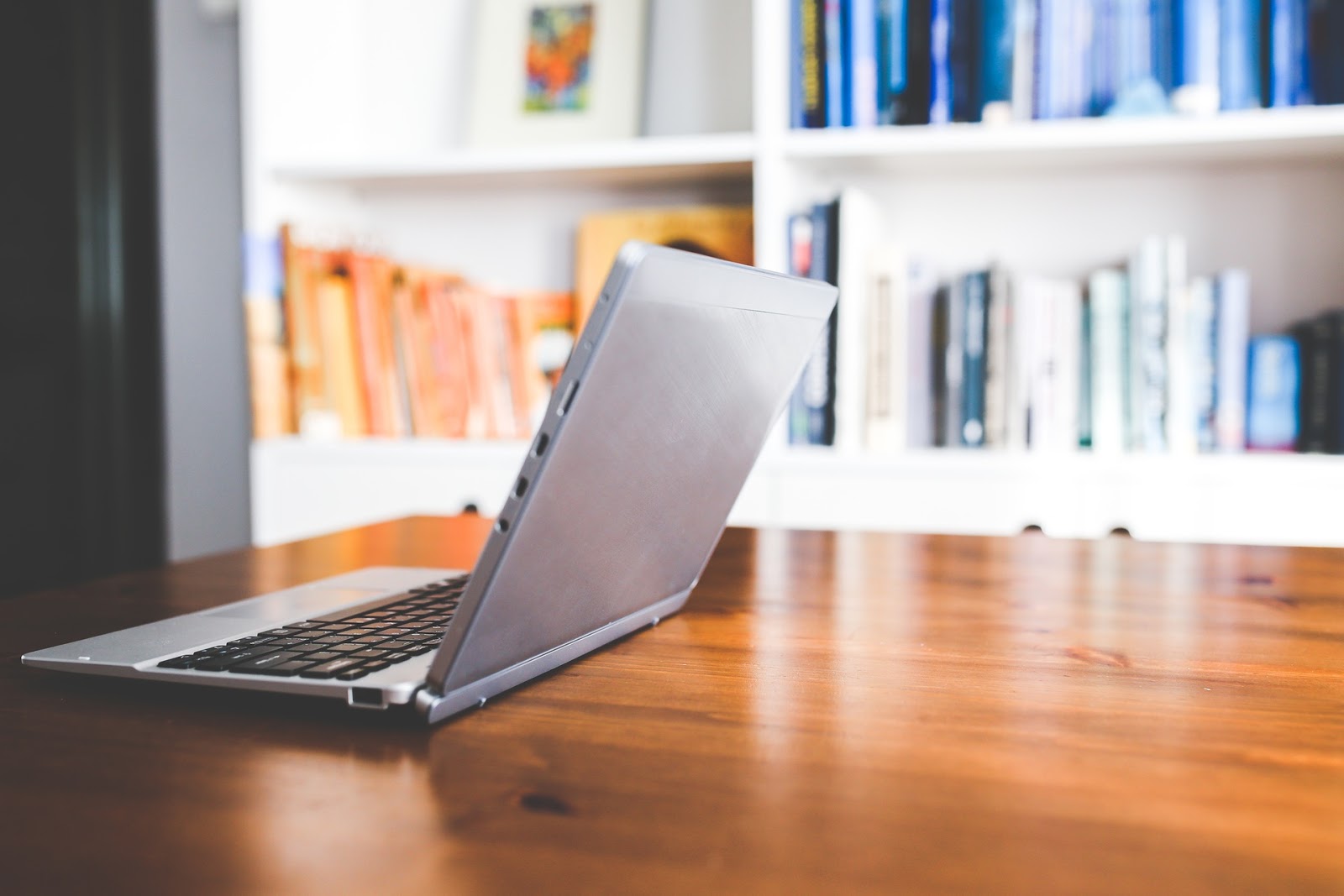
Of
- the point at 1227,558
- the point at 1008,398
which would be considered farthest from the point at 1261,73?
the point at 1227,558

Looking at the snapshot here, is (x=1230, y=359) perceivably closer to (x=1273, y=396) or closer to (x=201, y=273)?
(x=1273, y=396)

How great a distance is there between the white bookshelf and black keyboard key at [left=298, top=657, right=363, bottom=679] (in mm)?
1224

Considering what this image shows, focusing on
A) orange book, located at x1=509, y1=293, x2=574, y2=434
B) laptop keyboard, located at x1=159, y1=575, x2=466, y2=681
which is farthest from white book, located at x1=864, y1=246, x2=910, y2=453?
laptop keyboard, located at x1=159, y1=575, x2=466, y2=681

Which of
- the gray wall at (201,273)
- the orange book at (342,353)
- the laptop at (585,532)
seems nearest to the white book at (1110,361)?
the laptop at (585,532)

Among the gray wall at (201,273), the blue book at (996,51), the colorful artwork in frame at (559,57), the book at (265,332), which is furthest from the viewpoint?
the gray wall at (201,273)

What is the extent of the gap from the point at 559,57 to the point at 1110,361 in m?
1.14

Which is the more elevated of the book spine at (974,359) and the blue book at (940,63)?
the blue book at (940,63)

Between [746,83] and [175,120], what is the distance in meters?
1.20

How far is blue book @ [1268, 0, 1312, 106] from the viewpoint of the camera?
5.28ft

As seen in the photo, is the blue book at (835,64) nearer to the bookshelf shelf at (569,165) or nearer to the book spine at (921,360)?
the bookshelf shelf at (569,165)

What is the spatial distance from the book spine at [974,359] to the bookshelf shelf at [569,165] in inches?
16.5

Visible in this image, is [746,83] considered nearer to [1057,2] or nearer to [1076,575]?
[1057,2]

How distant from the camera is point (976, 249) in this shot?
6.49 feet

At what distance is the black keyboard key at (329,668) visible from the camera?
50cm
